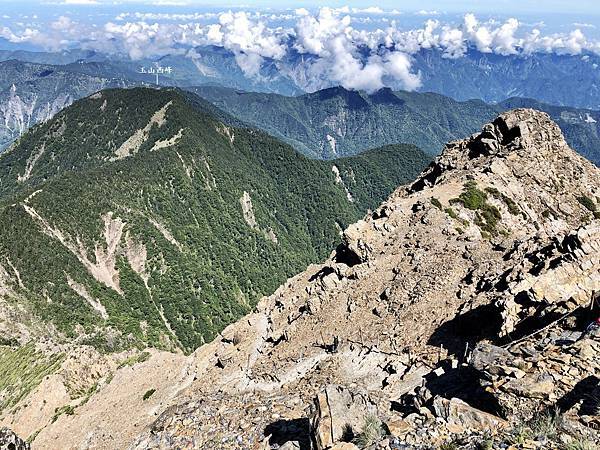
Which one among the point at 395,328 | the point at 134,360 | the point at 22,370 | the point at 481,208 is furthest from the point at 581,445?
the point at 22,370

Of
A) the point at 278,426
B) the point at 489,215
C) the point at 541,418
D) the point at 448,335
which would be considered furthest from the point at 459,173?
the point at 541,418

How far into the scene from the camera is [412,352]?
39375mm

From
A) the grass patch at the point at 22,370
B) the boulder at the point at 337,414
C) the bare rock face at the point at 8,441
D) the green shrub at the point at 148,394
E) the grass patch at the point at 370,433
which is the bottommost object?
the grass patch at the point at 22,370

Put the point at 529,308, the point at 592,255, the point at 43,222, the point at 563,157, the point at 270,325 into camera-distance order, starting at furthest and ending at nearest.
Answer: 1. the point at 43,222
2. the point at 563,157
3. the point at 270,325
4. the point at 592,255
5. the point at 529,308

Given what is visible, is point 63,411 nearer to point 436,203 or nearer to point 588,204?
point 436,203

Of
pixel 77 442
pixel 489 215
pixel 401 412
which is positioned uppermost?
pixel 401 412

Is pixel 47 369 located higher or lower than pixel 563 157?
lower

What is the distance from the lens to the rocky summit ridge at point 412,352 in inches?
880

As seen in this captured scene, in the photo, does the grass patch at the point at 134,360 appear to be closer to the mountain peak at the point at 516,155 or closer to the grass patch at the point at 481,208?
the grass patch at the point at 481,208

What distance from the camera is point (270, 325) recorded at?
5628 cm

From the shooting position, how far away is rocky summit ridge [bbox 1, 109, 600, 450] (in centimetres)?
2234

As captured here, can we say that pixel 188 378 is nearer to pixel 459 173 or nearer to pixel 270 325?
pixel 270 325

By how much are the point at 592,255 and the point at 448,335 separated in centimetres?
1243

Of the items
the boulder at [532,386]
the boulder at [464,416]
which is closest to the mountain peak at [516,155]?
the boulder at [532,386]
